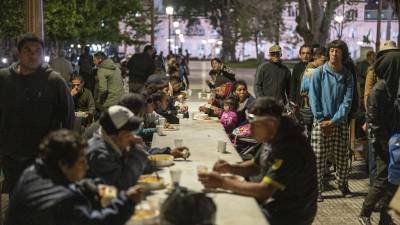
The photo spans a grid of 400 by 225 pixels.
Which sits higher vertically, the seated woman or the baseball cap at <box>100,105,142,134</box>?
the baseball cap at <box>100,105,142,134</box>

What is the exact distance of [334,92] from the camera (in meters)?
7.32

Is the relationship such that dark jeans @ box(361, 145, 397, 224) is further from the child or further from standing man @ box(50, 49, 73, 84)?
standing man @ box(50, 49, 73, 84)

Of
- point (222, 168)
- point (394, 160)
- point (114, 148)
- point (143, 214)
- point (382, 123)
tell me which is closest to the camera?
point (143, 214)

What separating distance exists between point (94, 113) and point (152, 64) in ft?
14.6

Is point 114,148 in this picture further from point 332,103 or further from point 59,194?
point 332,103

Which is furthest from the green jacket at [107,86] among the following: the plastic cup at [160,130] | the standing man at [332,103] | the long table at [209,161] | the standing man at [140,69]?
the standing man at [332,103]

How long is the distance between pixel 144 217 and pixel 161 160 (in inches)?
70.7

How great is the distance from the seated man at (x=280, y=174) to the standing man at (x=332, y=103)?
316 cm

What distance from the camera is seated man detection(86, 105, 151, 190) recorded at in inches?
157

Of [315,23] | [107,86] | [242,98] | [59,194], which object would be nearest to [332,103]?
[242,98]

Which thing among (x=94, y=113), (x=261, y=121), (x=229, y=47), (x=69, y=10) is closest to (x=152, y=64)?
(x=94, y=113)

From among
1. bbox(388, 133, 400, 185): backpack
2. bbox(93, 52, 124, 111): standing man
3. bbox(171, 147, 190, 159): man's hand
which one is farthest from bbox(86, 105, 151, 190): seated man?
bbox(93, 52, 124, 111): standing man

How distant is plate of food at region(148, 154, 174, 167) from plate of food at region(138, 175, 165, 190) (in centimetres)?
46

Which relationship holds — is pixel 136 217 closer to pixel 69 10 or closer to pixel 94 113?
pixel 94 113
